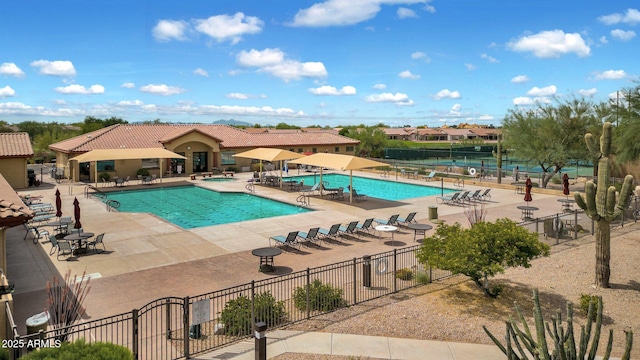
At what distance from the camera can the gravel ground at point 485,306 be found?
10.9 m

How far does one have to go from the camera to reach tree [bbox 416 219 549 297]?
12.1 metres

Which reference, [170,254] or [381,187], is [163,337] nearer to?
[170,254]

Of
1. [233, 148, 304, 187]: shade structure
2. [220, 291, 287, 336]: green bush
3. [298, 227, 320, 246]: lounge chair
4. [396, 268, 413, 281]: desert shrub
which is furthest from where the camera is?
[233, 148, 304, 187]: shade structure

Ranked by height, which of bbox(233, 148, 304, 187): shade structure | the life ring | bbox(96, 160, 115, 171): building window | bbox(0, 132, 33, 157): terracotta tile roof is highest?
bbox(0, 132, 33, 157): terracotta tile roof

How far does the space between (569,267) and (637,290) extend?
2198mm

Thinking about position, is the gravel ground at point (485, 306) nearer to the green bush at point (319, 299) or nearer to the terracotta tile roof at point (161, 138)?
the green bush at point (319, 299)

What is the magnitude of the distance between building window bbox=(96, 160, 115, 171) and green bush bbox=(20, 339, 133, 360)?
37002 millimetres

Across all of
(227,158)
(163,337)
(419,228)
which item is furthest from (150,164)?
(163,337)

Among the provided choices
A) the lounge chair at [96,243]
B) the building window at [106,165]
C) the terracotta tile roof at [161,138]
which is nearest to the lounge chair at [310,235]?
the lounge chair at [96,243]

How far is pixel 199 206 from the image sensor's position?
29719 mm

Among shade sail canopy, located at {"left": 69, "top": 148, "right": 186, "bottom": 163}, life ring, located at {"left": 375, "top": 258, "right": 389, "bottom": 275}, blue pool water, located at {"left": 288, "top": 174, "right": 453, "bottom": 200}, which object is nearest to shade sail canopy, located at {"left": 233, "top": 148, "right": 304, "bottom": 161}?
blue pool water, located at {"left": 288, "top": 174, "right": 453, "bottom": 200}

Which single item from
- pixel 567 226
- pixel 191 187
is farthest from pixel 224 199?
pixel 567 226

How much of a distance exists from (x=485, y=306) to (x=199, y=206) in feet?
69.2

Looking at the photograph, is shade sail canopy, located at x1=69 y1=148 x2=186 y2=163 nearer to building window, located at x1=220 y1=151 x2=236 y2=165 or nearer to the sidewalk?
building window, located at x1=220 y1=151 x2=236 y2=165
